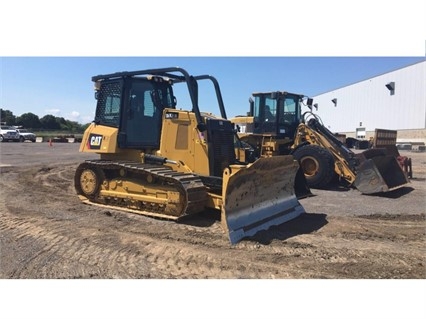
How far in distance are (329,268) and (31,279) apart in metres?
3.59

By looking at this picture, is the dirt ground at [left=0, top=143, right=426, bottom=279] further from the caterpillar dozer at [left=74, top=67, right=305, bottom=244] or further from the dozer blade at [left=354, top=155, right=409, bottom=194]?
the dozer blade at [left=354, top=155, right=409, bottom=194]

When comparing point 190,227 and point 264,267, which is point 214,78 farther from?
point 264,267

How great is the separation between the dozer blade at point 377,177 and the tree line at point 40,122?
65265 millimetres

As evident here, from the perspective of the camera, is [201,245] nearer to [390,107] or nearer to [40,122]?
[390,107]

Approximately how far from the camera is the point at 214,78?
312 inches

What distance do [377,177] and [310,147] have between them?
224 centimetres

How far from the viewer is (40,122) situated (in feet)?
241

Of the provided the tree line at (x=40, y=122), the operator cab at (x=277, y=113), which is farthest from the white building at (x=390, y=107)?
the tree line at (x=40, y=122)

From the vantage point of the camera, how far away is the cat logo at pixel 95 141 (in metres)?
8.14

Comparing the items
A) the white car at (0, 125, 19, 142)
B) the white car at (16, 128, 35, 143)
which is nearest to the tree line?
the white car at (16, 128, 35, 143)

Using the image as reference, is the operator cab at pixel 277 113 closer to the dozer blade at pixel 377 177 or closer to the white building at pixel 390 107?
the dozer blade at pixel 377 177

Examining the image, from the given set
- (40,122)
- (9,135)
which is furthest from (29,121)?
(9,135)

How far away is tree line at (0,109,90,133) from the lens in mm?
65562

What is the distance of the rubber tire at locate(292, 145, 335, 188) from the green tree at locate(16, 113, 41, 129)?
226ft
